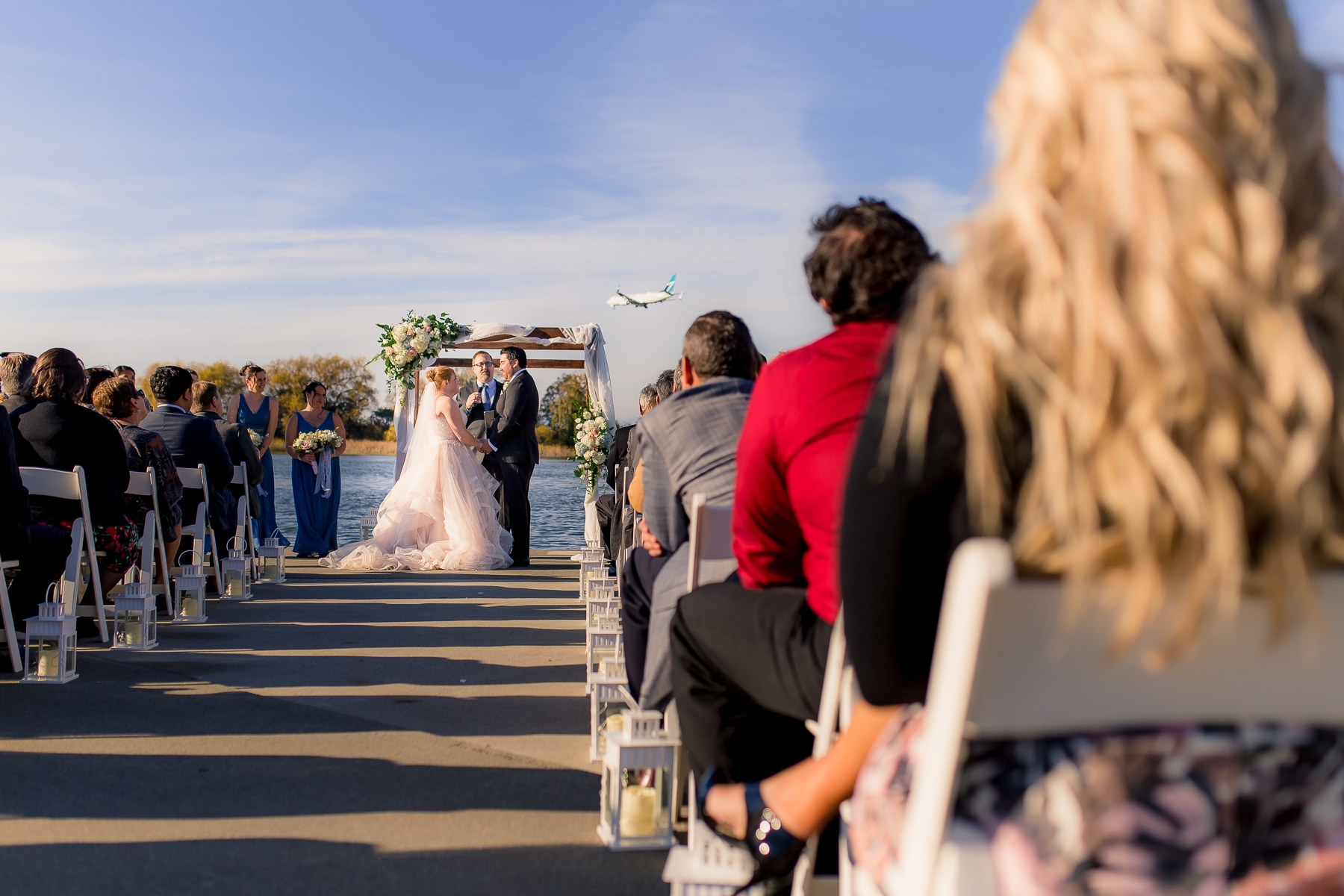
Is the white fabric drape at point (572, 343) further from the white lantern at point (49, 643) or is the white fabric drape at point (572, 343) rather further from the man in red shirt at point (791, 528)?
the man in red shirt at point (791, 528)

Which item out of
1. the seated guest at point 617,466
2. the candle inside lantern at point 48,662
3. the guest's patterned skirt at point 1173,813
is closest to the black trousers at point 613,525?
the seated guest at point 617,466

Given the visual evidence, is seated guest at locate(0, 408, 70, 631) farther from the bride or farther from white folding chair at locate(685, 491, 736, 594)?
the bride

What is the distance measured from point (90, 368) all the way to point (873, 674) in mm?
6754

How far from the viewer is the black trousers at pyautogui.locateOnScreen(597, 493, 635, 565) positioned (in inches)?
258

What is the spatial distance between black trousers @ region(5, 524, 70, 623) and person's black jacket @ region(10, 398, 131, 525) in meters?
0.36

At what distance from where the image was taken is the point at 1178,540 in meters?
1.12

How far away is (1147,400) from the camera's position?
1.09m

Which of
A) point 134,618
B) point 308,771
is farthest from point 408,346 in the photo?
point 308,771

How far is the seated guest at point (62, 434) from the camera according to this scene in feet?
18.2

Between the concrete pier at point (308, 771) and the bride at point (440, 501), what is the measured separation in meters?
4.24

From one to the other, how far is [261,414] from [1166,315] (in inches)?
444

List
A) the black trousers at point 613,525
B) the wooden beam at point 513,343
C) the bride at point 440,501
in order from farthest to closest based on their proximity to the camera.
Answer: the wooden beam at point 513,343 < the bride at point 440,501 < the black trousers at point 613,525

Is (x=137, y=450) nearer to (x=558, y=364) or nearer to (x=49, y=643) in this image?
(x=49, y=643)

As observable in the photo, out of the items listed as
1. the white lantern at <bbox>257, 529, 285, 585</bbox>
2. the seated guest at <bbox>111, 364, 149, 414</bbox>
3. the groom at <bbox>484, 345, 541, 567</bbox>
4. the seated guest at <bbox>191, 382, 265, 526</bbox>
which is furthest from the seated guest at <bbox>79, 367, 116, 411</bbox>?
the groom at <bbox>484, 345, 541, 567</bbox>
